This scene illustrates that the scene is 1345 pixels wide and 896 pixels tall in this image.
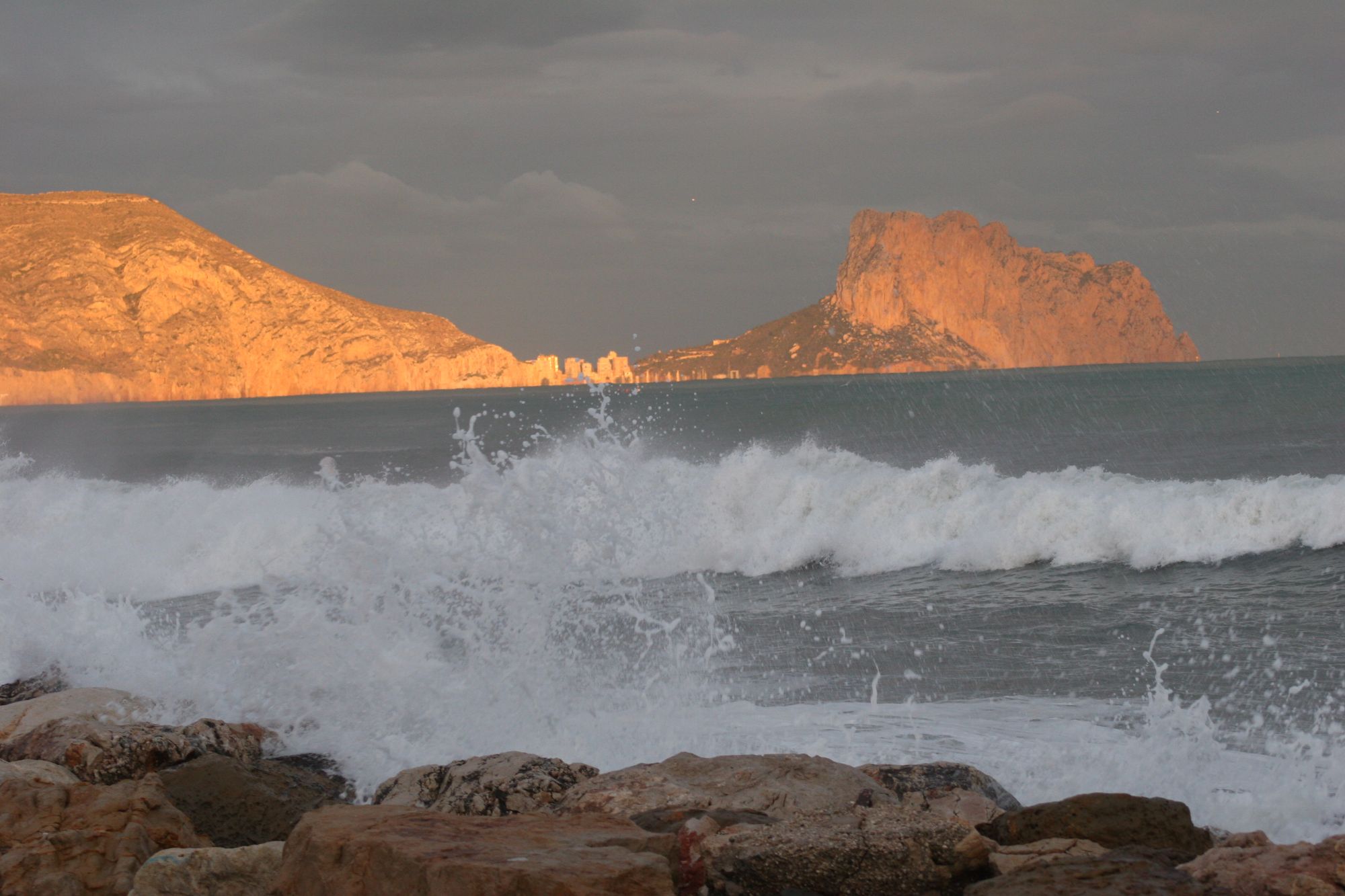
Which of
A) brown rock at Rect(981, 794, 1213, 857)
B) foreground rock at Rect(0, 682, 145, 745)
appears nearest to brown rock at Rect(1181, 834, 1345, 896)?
brown rock at Rect(981, 794, 1213, 857)

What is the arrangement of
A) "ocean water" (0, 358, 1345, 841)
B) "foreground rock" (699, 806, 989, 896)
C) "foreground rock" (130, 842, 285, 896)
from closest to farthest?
"foreground rock" (699, 806, 989, 896) < "foreground rock" (130, 842, 285, 896) < "ocean water" (0, 358, 1345, 841)

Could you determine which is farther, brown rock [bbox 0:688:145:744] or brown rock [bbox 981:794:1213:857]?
brown rock [bbox 0:688:145:744]

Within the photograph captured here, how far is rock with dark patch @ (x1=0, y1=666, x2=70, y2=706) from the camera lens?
34.5 feet

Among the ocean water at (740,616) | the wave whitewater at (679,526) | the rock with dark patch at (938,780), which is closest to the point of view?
the rock with dark patch at (938,780)

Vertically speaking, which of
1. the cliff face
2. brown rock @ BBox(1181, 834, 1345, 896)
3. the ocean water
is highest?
the cliff face

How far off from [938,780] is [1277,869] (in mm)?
2249

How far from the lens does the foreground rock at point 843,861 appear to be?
15.9 feet

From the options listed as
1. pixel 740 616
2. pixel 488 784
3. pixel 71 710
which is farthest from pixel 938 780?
pixel 740 616

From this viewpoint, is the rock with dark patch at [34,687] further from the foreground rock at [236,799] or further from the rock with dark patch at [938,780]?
the rock with dark patch at [938,780]

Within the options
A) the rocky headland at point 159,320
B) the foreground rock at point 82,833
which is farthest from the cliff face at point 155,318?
the foreground rock at point 82,833

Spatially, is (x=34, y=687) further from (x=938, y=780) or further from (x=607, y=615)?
(x=938, y=780)

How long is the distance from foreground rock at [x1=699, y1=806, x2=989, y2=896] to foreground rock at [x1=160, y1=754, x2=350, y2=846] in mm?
2666

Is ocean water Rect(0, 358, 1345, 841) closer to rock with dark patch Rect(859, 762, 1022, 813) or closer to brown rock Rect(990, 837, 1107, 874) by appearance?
rock with dark patch Rect(859, 762, 1022, 813)

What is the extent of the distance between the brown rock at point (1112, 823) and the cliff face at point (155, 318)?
161866 millimetres
